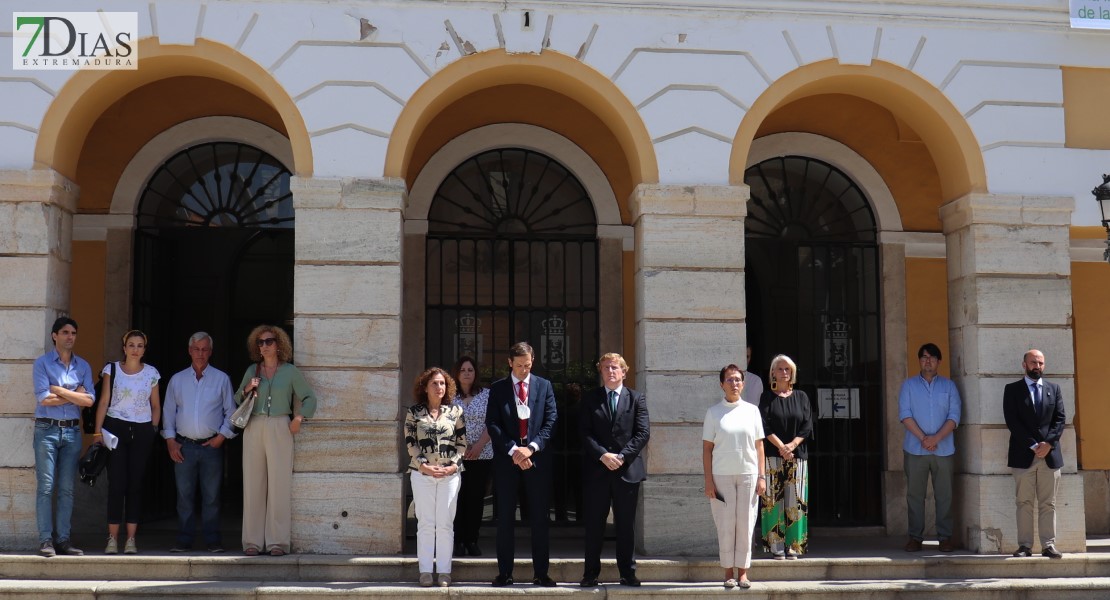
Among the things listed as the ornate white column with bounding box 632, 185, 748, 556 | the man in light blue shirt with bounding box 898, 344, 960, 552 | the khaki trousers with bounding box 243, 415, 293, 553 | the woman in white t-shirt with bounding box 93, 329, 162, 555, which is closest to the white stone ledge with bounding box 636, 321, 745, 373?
the ornate white column with bounding box 632, 185, 748, 556

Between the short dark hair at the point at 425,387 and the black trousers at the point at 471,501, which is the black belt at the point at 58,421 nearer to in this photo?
the short dark hair at the point at 425,387

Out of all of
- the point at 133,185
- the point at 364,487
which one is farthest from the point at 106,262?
the point at 364,487

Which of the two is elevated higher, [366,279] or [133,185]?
[133,185]

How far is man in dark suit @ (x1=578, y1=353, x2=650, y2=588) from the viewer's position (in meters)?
7.86

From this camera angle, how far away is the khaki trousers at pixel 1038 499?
875 cm

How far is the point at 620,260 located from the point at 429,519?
3.98m

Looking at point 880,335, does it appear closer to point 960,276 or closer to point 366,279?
point 960,276

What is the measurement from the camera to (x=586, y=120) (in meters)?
10.9

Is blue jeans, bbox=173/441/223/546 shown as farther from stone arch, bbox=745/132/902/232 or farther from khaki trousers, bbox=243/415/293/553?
stone arch, bbox=745/132/902/232

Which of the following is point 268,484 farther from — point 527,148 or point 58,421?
point 527,148

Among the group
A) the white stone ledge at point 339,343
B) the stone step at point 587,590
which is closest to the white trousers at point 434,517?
the stone step at point 587,590

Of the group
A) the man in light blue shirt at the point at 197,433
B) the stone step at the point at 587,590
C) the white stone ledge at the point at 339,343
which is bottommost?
the stone step at the point at 587,590

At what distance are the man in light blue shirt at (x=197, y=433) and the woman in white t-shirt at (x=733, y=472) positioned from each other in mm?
3769

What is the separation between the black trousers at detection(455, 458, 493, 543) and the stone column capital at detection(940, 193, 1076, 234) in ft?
14.7
